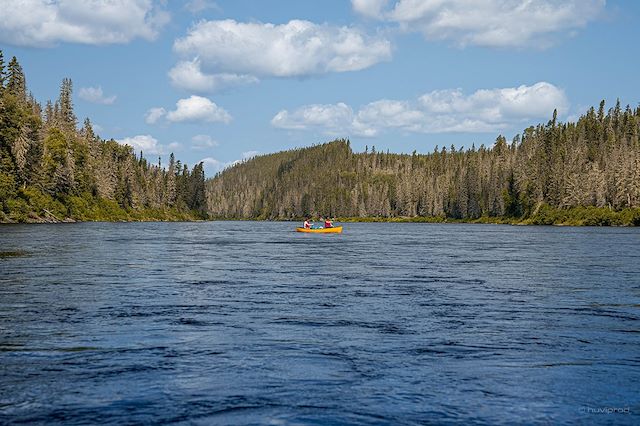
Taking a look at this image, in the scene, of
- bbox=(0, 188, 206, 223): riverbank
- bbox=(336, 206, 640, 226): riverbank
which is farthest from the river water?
bbox=(336, 206, 640, 226): riverbank

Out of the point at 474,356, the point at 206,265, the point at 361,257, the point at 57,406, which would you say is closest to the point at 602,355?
the point at 474,356

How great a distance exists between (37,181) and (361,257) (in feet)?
328

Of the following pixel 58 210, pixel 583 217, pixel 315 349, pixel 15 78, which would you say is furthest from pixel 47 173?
pixel 315 349

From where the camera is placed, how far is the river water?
1298cm

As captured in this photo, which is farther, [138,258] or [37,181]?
[37,181]

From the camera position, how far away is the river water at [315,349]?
1298cm

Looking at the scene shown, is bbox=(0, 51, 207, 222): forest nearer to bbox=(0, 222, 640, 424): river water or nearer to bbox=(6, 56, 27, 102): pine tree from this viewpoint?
bbox=(6, 56, 27, 102): pine tree

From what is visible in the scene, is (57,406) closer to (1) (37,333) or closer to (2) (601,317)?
(1) (37,333)

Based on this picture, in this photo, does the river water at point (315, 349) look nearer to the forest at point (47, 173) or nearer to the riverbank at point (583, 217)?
the forest at point (47, 173)

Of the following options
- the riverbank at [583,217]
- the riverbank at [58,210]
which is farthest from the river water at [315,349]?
the riverbank at [583,217]

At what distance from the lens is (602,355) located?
1769cm

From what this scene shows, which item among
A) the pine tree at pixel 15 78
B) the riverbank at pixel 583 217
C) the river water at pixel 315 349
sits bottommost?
the river water at pixel 315 349

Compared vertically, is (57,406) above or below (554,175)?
below

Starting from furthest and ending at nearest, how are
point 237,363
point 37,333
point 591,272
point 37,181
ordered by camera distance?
point 37,181 < point 591,272 < point 37,333 < point 237,363
